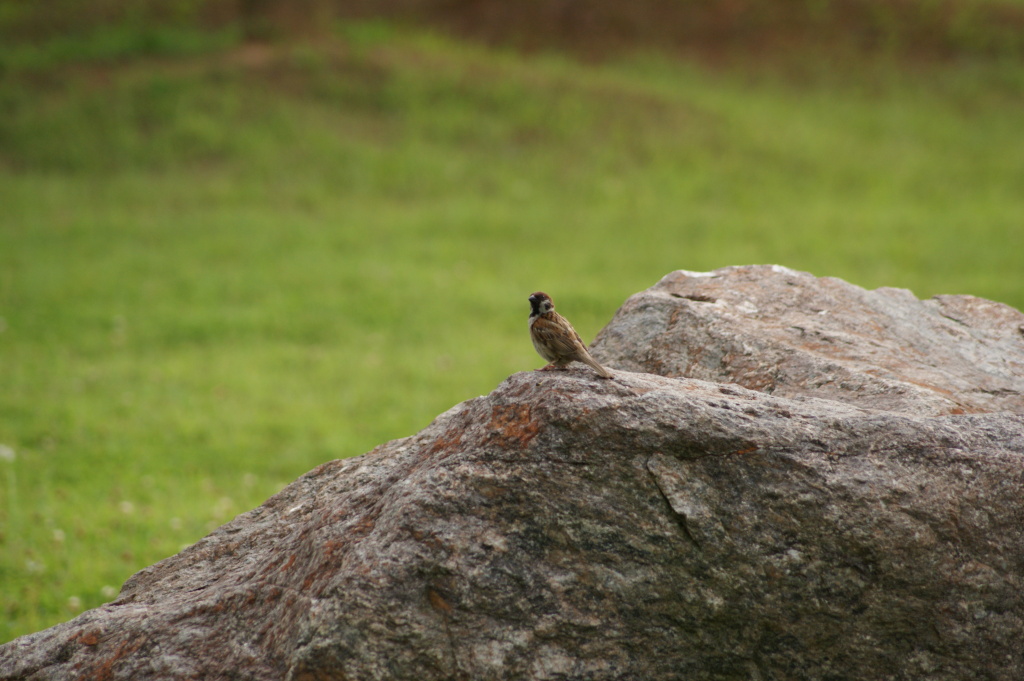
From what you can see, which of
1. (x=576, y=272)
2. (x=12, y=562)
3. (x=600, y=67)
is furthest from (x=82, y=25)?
(x=12, y=562)

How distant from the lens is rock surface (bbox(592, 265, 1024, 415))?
454cm

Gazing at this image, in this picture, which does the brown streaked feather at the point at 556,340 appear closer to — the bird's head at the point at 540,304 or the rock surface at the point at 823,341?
the bird's head at the point at 540,304

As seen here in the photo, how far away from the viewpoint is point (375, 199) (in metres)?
17.7

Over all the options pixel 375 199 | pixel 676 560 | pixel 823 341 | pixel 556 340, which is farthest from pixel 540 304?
pixel 375 199

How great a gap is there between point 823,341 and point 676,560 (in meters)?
1.97

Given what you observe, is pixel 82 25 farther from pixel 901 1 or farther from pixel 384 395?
pixel 901 1

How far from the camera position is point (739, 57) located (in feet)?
77.8

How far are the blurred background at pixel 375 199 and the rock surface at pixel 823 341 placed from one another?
4.31 m

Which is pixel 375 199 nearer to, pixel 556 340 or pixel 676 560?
pixel 556 340

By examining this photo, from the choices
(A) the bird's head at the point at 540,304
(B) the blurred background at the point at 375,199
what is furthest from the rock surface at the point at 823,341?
(B) the blurred background at the point at 375,199

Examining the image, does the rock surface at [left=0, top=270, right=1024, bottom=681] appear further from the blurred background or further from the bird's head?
the blurred background

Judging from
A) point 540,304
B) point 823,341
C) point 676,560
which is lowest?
point 676,560

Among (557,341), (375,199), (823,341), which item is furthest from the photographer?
(375,199)

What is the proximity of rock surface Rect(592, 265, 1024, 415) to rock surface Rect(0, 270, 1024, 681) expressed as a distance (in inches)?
29.5
